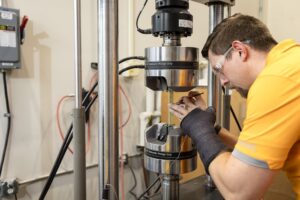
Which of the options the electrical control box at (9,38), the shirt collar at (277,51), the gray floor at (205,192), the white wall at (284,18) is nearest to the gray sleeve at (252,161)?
the shirt collar at (277,51)

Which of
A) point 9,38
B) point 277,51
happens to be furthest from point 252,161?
point 9,38

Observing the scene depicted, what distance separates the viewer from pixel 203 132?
77 cm

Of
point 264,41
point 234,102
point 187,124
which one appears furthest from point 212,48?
point 234,102

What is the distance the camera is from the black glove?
756mm

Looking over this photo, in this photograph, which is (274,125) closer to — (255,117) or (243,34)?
(255,117)

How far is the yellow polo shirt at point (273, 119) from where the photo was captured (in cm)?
68

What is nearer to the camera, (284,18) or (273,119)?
(273,119)

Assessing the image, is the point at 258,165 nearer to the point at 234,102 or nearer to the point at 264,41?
the point at 264,41

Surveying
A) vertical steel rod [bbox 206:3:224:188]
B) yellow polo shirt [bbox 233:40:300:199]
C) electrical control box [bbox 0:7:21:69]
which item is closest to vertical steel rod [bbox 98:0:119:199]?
yellow polo shirt [bbox 233:40:300:199]

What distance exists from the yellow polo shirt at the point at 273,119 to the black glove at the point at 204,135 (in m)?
0.06

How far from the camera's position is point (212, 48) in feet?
2.96

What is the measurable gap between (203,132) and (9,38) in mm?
885

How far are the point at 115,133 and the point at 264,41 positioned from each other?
1.59 feet

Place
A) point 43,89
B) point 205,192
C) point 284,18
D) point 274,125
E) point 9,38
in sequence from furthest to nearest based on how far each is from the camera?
point 284,18 < point 43,89 < point 9,38 < point 205,192 < point 274,125
